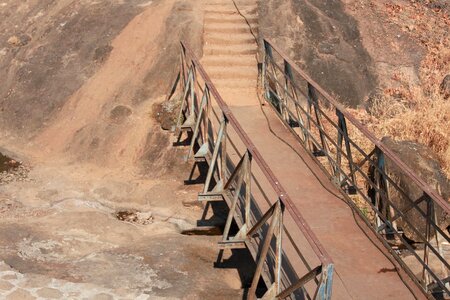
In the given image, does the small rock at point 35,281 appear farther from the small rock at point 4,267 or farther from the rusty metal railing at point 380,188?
the rusty metal railing at point 380,188

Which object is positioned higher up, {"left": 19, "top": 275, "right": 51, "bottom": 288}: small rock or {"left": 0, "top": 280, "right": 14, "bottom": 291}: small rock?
{"left": 0, "top": 280, "right": 14, "bottom": 291}: small rock

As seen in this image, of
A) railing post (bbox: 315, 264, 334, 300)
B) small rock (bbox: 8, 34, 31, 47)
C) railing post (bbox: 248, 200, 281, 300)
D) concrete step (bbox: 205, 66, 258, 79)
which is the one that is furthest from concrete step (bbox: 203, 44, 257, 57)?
railing post (bbox: 315, 264, 334, 300)

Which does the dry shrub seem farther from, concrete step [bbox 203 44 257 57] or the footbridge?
concrete step [bbox 203 44 257 57]

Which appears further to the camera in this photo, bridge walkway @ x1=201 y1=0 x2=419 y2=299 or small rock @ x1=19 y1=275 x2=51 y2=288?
small rock @ x1=19 y1=275 x2=51 y2=288

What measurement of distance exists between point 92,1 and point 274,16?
4.14 metres

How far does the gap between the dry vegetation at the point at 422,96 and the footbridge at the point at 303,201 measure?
863 millimetres

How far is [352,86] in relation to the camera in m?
14.3

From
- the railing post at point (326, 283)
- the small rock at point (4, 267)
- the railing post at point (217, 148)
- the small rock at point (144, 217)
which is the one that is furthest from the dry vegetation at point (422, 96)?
the small rock at point (4, 267)

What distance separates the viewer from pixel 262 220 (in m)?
7.80

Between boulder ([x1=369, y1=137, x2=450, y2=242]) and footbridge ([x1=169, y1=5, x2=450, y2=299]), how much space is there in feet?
0.14

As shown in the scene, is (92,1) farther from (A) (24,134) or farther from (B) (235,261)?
(B) (235,261)

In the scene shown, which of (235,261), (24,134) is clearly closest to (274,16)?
(24,134)

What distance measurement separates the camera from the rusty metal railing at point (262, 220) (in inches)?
271

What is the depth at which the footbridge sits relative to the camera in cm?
739
